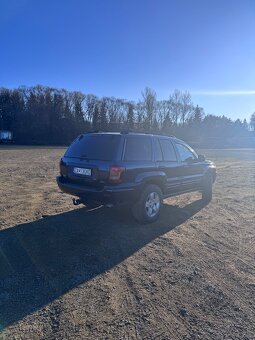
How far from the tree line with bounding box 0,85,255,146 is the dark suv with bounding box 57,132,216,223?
47.8m

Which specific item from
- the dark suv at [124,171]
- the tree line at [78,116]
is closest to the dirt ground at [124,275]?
the dark suv at [124,171]

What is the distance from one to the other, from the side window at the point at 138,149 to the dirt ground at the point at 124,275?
1.45m

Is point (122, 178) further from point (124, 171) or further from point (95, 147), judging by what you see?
point (95, 147)

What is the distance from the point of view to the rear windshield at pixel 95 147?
5.67 m

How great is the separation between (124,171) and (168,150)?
6.12ft

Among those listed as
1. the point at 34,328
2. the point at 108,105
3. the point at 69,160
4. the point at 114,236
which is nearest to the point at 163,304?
the point at 34,328

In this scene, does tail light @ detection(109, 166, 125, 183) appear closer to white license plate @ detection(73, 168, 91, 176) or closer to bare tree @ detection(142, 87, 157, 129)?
white license plate @ detection(73, 168, 91, 176)

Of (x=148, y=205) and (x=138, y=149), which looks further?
(x=148, y=205)

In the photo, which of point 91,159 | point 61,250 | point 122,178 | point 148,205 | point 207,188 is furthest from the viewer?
point 207,188

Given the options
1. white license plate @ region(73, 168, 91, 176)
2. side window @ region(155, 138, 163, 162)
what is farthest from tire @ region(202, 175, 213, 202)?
white license plate @ region(73, 168, 91, 176)

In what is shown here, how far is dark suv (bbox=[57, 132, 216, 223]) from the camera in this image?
5484 millimetres

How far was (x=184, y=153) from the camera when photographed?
25.1 feet

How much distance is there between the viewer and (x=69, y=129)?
6438 centimetres

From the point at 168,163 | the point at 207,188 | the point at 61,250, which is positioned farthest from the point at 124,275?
the point at 207,188
